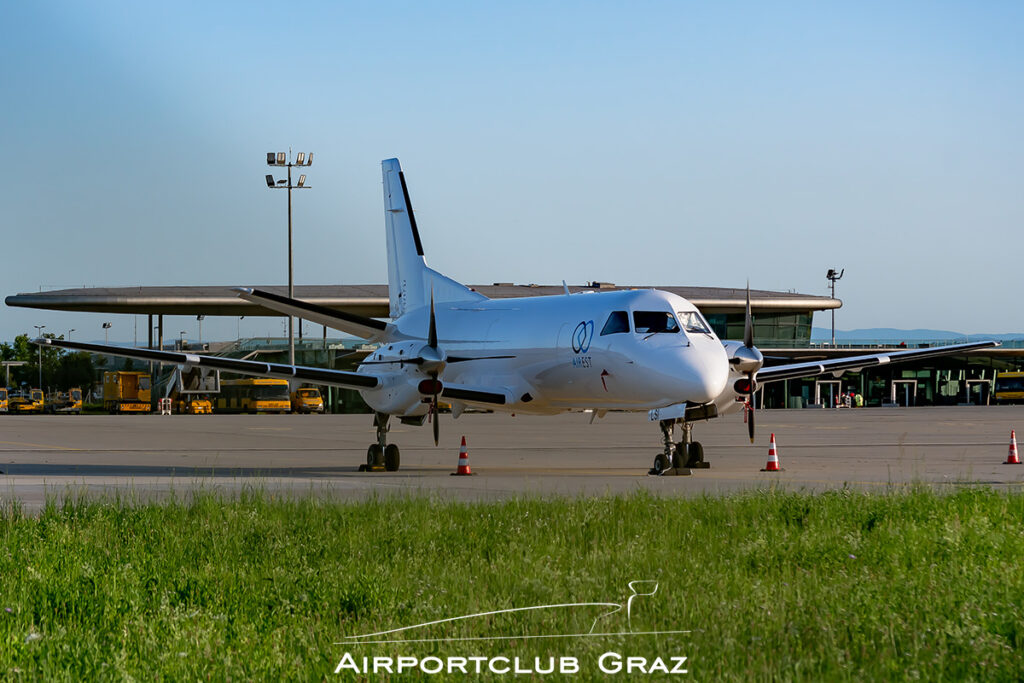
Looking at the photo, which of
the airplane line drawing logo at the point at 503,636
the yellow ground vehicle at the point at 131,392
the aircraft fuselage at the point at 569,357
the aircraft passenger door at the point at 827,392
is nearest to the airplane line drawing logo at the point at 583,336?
the aircraft fuselage at the point at 569,357

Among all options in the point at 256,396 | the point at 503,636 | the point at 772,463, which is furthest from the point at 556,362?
the point at 256,396

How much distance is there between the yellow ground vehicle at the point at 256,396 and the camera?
254ft

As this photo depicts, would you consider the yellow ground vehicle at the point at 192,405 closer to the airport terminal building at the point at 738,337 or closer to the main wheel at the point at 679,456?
the airport terminal building at the point at 738,337

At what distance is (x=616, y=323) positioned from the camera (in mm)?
20703

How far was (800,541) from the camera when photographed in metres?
10.1

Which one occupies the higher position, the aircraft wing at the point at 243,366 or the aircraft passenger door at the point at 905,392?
the aircraft wing at the point at 243,366

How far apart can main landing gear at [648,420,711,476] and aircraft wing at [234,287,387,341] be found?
20.9ft

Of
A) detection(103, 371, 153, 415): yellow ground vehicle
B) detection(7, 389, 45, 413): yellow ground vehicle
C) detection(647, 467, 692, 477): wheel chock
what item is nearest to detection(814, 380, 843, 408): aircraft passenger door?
detection(103, 371, 153, 415): yellow ground vehicle

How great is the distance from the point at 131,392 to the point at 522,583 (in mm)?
75738

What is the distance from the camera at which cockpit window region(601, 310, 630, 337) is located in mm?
20531

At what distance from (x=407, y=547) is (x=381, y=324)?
51.3 ft

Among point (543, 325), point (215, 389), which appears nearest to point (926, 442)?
point (543, 325)

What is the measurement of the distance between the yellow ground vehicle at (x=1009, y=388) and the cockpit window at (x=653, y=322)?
71.9 meters

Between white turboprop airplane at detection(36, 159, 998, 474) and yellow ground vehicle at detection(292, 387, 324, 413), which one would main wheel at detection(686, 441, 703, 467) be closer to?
white turboprop airplane at detection(36, 159, 998, 474)
